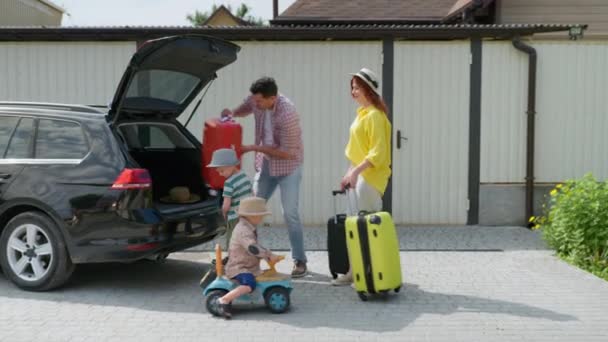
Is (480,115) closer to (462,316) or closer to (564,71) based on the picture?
(564,71)

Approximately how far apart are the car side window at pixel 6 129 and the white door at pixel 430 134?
515 cm

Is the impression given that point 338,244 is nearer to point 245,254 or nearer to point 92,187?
point 245,254

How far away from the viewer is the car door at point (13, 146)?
250 inches

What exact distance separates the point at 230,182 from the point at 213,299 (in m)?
1.06

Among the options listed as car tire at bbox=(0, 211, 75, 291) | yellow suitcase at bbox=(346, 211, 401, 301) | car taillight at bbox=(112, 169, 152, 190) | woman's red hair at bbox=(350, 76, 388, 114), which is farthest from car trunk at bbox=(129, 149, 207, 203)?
woman's red hair at bbox=(350, 76, 388, 114)

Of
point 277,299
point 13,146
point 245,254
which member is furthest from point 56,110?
point 277,299

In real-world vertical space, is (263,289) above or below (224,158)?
below

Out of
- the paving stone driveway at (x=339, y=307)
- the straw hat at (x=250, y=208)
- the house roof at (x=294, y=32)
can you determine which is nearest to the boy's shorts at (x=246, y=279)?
the paving stone driveway at (x=339, y=307)

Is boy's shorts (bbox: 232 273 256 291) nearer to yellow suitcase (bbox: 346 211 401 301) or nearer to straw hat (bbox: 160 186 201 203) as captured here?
yellow suitcase (bbox: 346 211 401 301)

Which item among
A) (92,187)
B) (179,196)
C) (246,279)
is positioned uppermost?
(92,187)

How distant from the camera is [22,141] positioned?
647cm

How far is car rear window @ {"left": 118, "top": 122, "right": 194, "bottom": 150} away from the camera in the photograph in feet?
22.1

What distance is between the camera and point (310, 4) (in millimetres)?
17938

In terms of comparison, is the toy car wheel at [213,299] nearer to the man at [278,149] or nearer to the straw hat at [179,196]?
the straw hat at [179,196]
